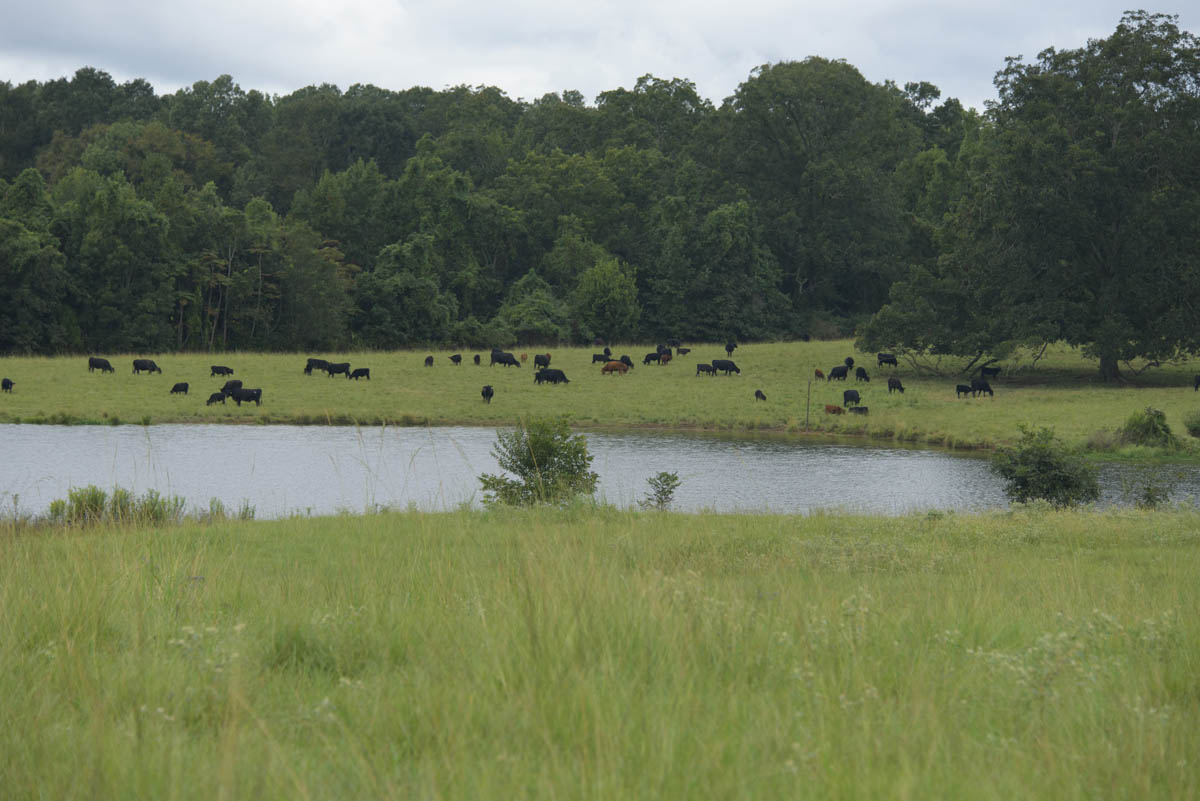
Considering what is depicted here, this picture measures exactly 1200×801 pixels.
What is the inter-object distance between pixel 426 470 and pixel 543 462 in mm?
8268

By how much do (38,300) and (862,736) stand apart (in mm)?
64985

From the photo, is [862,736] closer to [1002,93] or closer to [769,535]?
[769,535]

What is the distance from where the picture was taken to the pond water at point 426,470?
1966cm

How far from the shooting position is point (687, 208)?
84562 mm

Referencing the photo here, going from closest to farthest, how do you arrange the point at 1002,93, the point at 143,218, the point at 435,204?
the point at 1002,93 → the point at 143,218 → the point at 435,204

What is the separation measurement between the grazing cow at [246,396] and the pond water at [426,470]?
4165 millimetres

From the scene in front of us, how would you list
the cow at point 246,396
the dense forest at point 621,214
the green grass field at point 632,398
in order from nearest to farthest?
1. the green grass field at point 632,398
2. the cow at point 246,396
3. the dense forest at point 621,214

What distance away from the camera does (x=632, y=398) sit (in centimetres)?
4094

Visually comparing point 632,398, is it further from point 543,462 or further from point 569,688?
point 569,688

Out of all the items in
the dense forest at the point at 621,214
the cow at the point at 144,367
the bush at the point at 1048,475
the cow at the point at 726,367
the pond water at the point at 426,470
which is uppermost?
the dense forest at the point at 621,214

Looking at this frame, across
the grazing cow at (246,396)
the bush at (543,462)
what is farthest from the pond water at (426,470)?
the grazing cow at (246,396)

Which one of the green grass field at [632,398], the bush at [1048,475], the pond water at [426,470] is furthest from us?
the green grass field at [632,398]

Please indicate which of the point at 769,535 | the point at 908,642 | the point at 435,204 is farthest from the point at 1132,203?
the point at 435,204

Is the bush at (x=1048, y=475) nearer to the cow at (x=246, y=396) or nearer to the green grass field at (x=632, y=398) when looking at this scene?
the green grass field at (x=632, y=398)
